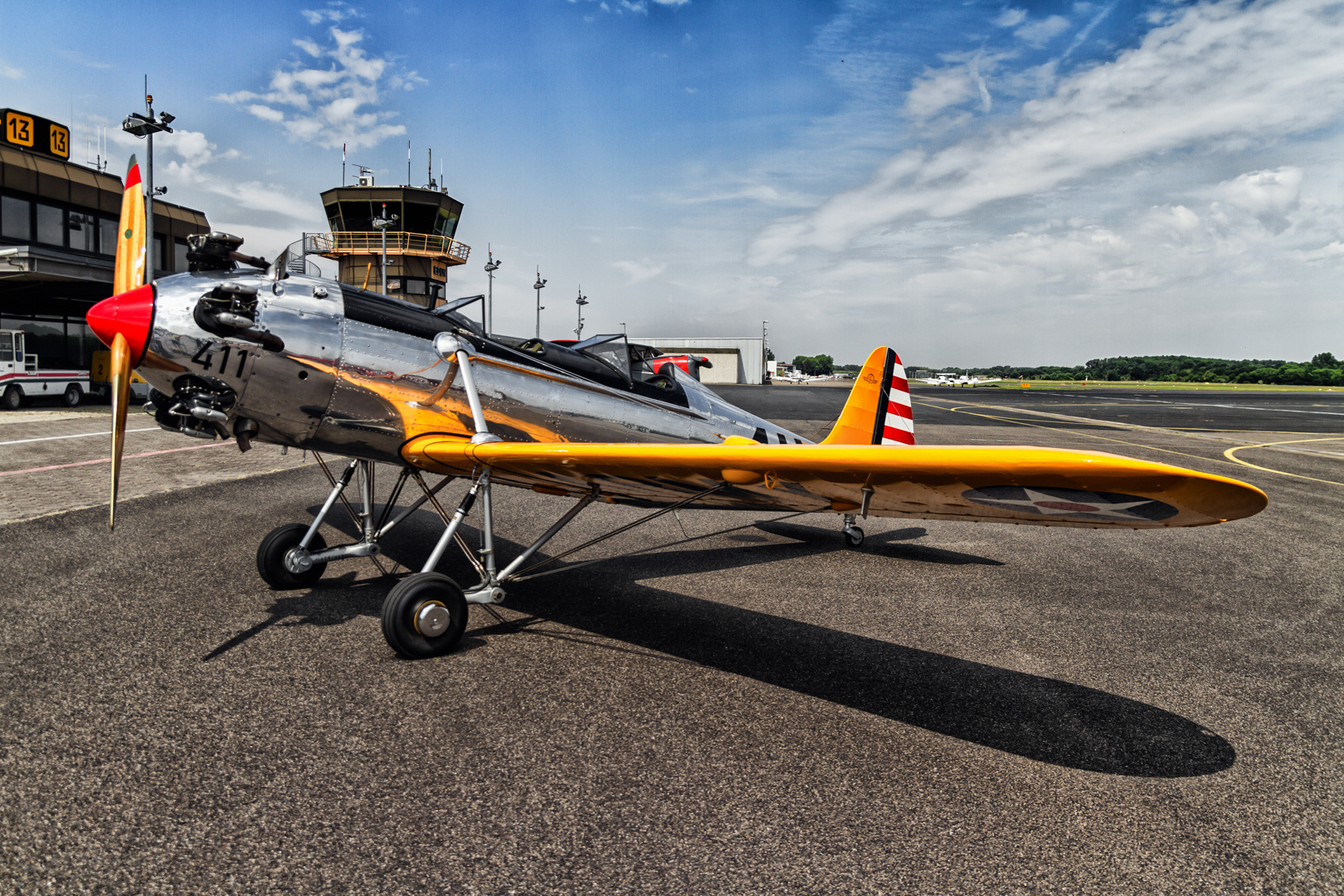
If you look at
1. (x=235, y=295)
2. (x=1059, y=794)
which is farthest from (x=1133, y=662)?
(x=235, y=295)

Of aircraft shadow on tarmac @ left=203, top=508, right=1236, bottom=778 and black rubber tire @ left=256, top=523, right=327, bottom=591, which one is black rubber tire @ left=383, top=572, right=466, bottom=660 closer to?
aircraft shadow on tarmac @ left=203, top=508, right=1236, bottom=778

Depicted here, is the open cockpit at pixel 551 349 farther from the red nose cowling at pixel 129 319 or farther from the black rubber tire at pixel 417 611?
the black rubber tire at pixel 417 611

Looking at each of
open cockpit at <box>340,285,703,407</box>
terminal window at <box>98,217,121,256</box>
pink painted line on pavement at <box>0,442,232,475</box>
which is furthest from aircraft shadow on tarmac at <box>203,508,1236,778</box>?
terminal window at <box>98,217,121,256</box>

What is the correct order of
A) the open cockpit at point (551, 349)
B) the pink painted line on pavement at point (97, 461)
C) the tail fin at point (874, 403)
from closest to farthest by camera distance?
the open cockpit at point (551, 349), the tail fin at point (874, 403), the pink painted line on pavement at point (97, 461)

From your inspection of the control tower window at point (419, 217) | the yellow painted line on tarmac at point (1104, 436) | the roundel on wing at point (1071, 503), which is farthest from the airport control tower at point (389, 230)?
the roundel on wing at point (1071, 503)

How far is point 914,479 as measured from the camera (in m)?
2.84

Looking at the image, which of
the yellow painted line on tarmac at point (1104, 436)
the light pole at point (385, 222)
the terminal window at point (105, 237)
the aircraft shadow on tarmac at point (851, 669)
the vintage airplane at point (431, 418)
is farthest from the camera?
the light pole at point (385, 222)

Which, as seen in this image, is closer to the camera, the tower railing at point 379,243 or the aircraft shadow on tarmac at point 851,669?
the aircraft shadow on tarmac at point 851,669

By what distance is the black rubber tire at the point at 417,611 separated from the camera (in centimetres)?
407

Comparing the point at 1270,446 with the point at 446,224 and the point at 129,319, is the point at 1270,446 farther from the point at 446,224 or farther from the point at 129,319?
the point at 446,224

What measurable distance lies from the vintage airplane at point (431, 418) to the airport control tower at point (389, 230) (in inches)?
1194

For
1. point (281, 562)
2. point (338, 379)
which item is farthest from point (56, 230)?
point (338, 379)

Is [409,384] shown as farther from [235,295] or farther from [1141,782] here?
[1141,782]

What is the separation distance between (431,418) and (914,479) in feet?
10.7
